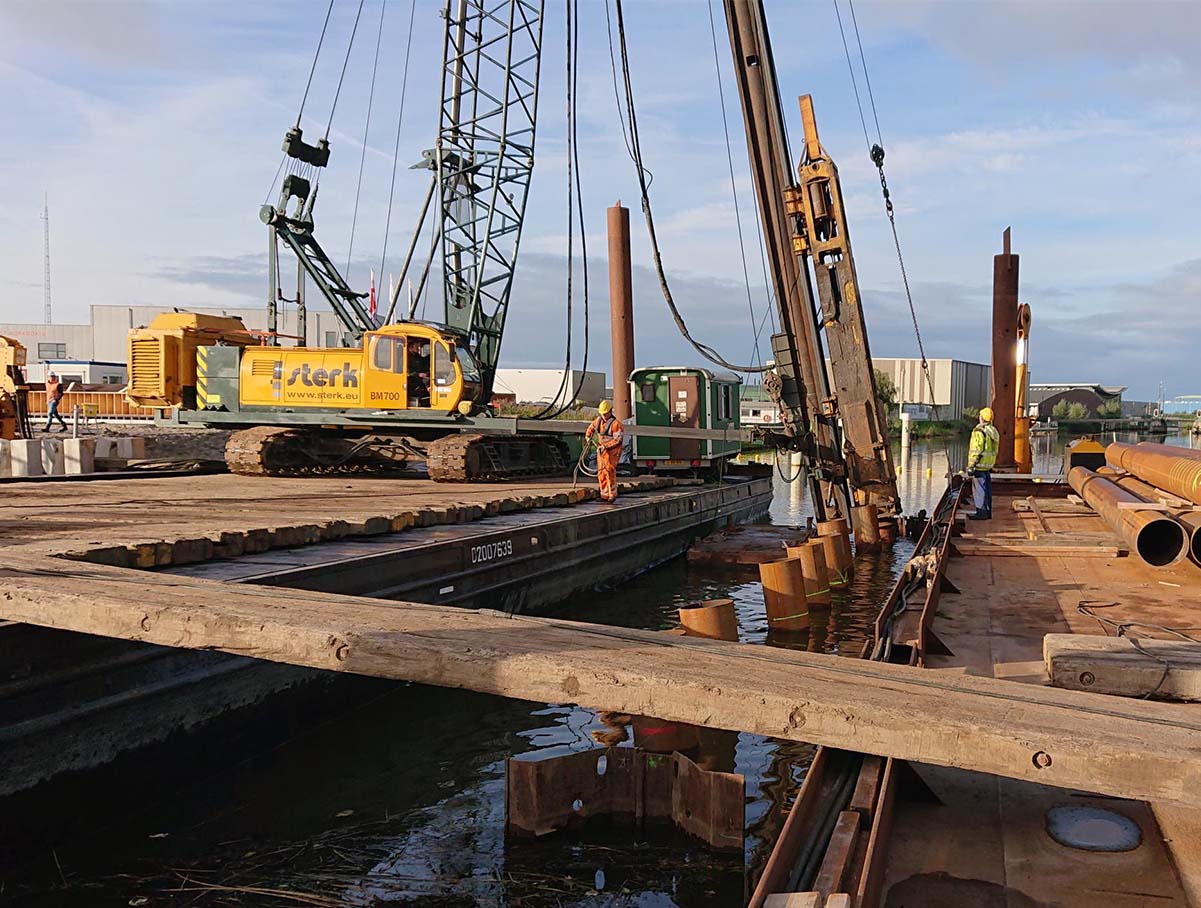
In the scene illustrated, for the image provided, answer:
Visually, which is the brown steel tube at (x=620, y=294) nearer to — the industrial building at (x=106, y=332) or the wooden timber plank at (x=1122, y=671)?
the wooden timber plank at (x=1122, y=671)

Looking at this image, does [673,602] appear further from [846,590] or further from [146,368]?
[146,368]

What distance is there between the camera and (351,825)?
6.62 m

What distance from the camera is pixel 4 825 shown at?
5867mm

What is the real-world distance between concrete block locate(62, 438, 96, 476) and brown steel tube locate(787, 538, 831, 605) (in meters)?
13.0

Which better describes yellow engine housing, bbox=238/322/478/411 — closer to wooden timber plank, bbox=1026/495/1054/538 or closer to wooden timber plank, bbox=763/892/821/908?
wooden timber plank, bbox=1026/495/1054/538

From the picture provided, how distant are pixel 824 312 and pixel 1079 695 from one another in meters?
11.7

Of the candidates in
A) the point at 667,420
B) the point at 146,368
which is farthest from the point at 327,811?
the point at 667,420

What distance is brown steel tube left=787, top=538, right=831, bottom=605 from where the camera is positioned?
1348 centimetres

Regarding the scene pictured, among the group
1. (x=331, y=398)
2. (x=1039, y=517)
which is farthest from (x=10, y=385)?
(x=1039, y=517)

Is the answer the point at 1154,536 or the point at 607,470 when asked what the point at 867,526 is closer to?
the point at 607,470

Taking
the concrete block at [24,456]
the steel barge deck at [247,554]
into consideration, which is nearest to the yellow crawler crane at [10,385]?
the concrete block at [24,456]

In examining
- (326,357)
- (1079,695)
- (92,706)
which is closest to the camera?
(1079,695)

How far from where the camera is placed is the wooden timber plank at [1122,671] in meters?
4.66

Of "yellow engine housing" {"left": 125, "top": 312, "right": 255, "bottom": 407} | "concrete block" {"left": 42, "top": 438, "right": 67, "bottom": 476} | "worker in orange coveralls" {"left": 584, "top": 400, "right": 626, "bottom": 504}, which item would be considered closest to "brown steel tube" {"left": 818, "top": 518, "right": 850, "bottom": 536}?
"worker in orange coveralls" {"left": 584, "top": 400, "right": 626, "bottom": 504}
